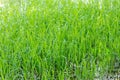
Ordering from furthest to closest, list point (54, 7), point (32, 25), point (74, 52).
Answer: point (54, 7) < point (32, 25) < point (74, 52)

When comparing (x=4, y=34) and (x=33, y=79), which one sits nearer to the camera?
(x=33, y=79)

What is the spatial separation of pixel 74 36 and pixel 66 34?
10cm

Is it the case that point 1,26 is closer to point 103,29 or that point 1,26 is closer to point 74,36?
point 74,36

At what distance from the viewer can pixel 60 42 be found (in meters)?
3.06

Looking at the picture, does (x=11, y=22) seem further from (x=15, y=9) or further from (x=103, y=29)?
(x=103, y=29)

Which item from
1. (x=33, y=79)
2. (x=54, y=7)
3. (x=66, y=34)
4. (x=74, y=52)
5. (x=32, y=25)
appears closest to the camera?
(x=33, y=79)

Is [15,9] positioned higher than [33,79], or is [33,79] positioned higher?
[15,9]

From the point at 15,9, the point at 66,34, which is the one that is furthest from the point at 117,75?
the point at 15,9

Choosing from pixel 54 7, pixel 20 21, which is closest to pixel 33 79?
pixel 20 21

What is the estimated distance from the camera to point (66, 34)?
10.6 feet

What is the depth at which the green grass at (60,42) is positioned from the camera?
2852 mm

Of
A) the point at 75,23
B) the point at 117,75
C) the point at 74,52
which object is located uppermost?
the point at 75,23

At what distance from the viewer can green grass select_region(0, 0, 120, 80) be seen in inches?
112

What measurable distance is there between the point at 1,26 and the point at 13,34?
0.29m
